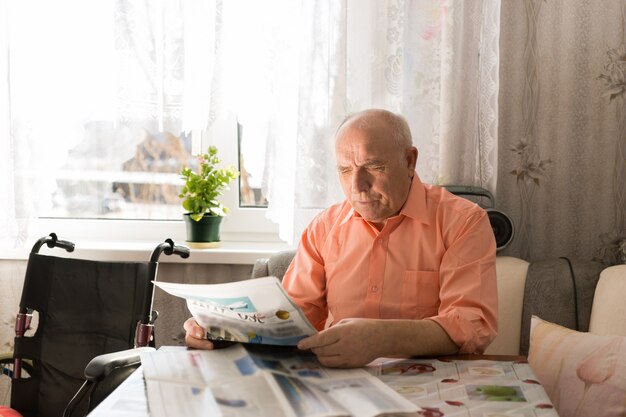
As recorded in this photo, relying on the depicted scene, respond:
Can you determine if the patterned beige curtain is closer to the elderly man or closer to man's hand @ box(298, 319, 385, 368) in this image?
the elderly man

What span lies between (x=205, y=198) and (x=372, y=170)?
931mm

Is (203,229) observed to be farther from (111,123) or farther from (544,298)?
(544,298)

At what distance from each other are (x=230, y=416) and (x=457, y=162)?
1.53 m

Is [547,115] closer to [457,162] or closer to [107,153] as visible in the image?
[457,162]

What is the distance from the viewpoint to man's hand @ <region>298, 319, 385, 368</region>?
4.42 feet

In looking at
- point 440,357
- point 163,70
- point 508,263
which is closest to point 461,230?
point 440,357

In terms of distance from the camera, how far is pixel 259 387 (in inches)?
47.4

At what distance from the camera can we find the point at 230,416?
1.08 meters

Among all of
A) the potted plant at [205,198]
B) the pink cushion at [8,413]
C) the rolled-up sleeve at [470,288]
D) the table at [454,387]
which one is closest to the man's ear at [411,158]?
the rolled-up sleeve at [470,288]

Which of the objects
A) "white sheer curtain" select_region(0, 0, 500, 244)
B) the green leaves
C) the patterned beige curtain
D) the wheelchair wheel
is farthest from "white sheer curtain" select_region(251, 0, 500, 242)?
the wheelchair wheel

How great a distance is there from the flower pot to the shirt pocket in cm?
98

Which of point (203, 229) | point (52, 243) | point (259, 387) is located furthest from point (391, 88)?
point (259, 387)

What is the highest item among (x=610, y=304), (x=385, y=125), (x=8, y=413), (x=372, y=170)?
(x=385, y=125)

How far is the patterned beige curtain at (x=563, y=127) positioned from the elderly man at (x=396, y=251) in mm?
698
